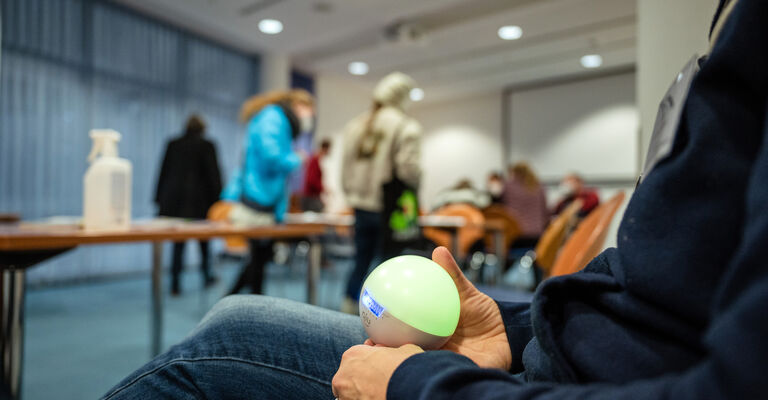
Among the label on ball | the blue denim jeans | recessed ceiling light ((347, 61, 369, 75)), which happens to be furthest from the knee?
recessed ceiling light ((347, 61, 369, 75))

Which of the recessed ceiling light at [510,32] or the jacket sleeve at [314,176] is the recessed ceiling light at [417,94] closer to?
the recessed ceiling light at [510,32]

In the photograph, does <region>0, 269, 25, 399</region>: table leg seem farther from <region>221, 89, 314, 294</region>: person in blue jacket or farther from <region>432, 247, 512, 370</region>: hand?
<region>432, 247, 512, 370</region>: hand

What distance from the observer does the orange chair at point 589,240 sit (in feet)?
3.25

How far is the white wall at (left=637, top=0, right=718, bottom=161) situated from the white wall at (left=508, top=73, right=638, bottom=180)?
564 cm

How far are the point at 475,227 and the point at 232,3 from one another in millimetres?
3382

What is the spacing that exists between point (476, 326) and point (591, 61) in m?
6.66

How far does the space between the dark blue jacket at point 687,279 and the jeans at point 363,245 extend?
222cm

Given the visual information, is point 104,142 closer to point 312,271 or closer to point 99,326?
point 312,271

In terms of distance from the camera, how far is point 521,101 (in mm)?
7523

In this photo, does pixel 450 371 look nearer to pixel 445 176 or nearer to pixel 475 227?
pixel 475 227

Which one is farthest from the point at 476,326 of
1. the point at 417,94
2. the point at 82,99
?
the point at 417,94

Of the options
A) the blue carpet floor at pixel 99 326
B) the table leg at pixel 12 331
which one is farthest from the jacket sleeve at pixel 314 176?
the table leg at pixel 12 331

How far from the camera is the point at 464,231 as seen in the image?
141 inches

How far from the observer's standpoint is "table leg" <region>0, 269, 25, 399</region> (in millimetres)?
1073
